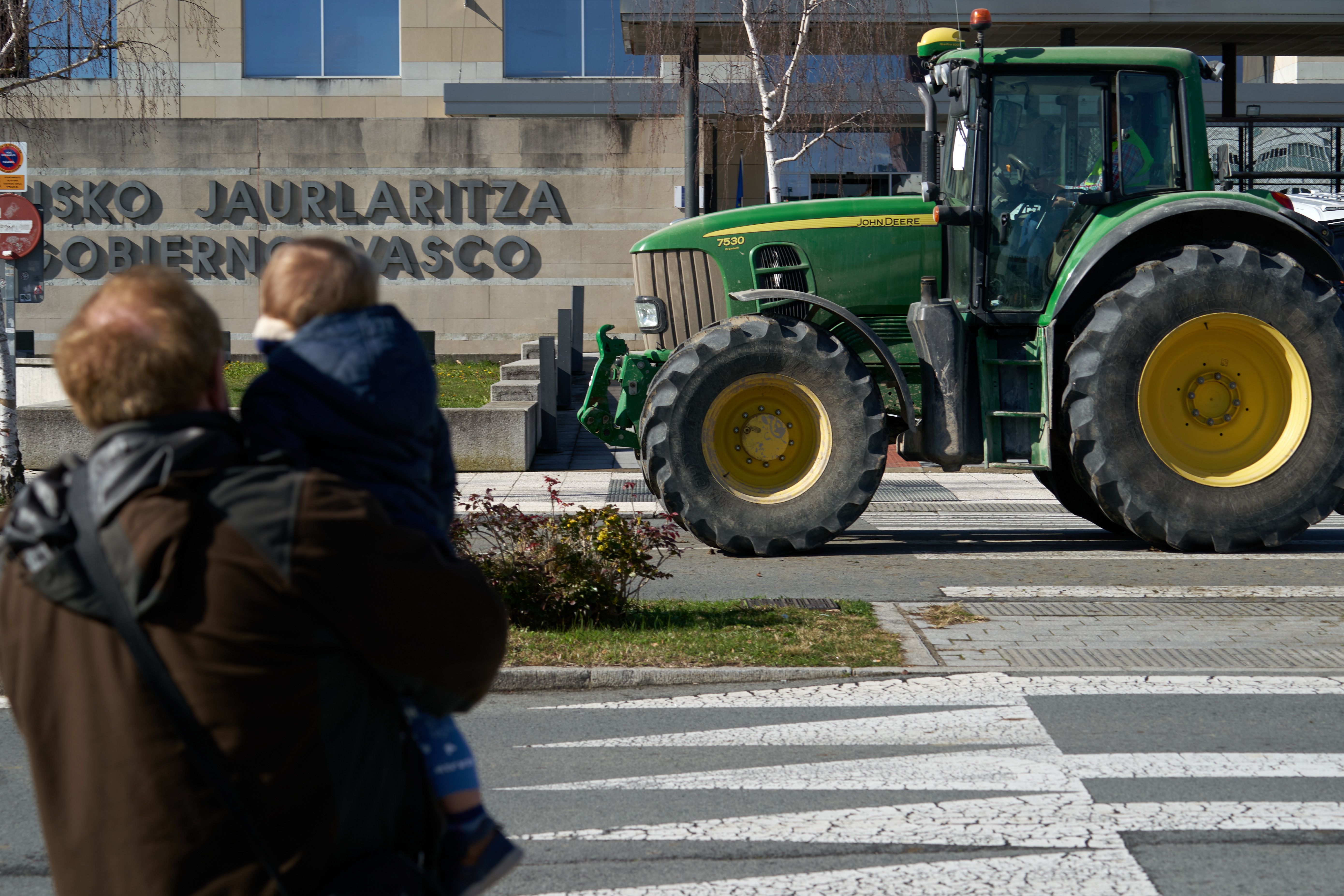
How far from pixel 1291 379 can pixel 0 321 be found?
10.4 metres

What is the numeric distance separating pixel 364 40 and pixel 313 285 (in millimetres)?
35039

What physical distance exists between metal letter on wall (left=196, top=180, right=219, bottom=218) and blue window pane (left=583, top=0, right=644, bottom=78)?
1207 centimetres

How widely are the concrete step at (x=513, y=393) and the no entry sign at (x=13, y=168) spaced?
5.42m

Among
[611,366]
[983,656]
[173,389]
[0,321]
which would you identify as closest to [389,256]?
[0,321]

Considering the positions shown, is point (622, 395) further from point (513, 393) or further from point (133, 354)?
point (133, 354)

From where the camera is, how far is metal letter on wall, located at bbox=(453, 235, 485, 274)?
25156 mm

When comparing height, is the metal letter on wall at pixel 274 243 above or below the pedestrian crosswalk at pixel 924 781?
above

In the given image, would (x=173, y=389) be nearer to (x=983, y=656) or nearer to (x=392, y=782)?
(x=392, y=782)

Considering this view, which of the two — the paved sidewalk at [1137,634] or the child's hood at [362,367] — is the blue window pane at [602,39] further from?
the child's hood at [362,367]

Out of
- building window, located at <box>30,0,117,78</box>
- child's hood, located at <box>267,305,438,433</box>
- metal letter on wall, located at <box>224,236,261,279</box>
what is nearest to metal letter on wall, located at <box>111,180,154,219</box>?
metal letter on wall, located at <box>224,236,261,279</box>

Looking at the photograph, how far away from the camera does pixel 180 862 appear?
2.07 metres

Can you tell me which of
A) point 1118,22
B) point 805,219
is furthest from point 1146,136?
point 1118,22

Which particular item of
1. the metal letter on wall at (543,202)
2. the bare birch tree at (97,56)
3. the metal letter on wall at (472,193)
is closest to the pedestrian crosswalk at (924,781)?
the bare birch tree at (97,56)

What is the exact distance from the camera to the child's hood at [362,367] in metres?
2.20
